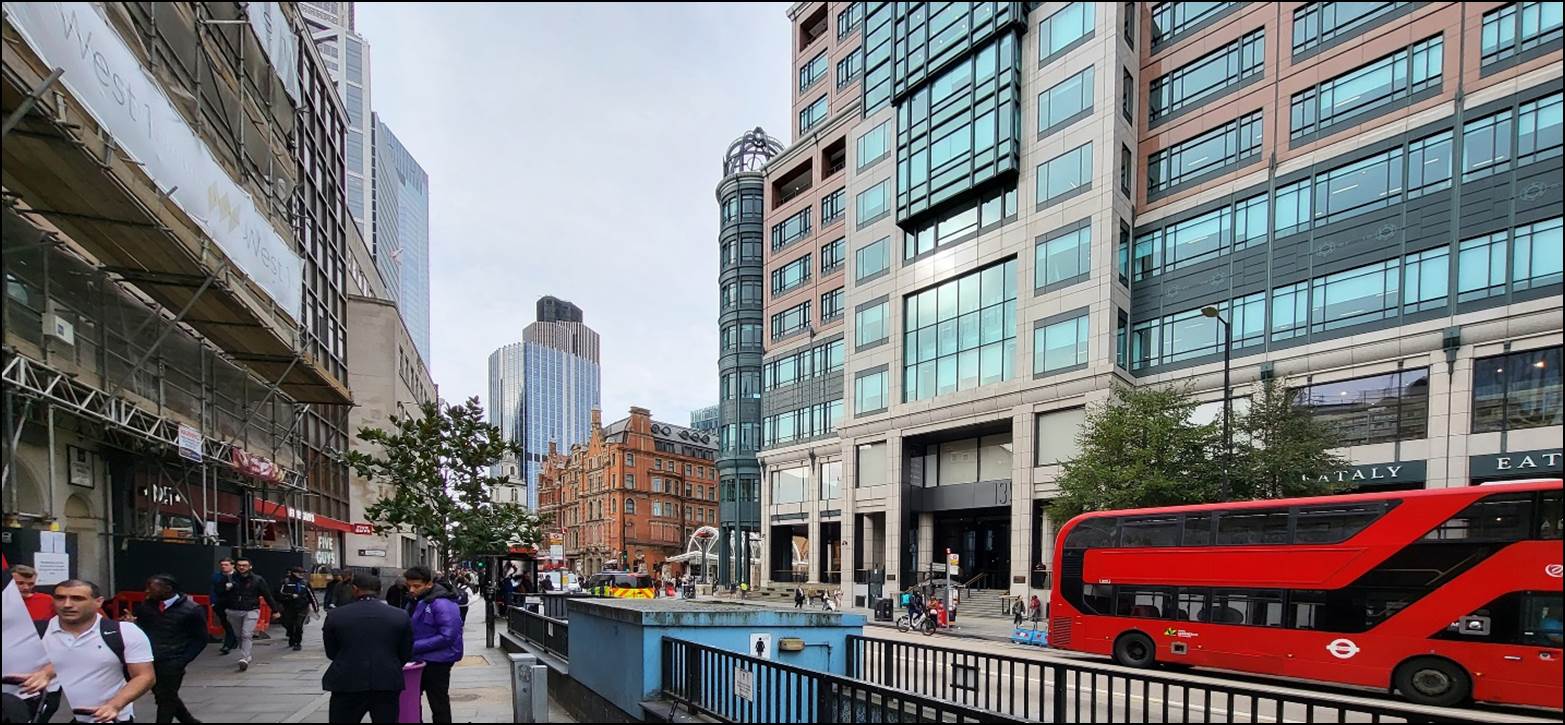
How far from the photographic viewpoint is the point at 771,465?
179ft

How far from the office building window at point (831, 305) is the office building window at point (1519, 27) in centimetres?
4566

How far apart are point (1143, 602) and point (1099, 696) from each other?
186 inches

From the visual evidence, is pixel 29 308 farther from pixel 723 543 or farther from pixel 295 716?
pixel 723 543

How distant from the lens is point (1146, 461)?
22.8 meters

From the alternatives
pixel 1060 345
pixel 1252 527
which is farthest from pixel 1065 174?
pixel 1252 527

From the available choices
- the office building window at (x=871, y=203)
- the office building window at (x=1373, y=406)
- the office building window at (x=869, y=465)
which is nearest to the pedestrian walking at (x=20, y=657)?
the office building window at (x=1373, y=406)

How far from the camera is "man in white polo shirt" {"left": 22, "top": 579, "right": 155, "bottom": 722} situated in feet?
16.3

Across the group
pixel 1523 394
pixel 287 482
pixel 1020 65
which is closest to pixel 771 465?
pixel 1020 65

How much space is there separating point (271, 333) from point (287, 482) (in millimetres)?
10026

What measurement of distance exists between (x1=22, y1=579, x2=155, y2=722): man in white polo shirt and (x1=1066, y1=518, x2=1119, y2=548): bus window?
660 inches

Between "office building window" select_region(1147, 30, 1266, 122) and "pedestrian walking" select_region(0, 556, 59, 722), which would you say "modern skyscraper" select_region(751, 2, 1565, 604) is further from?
"pedestrian walking" select_region(0, 556, 59, 722)

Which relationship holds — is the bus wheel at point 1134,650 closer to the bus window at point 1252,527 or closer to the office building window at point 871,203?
the bus window at point 1252,527

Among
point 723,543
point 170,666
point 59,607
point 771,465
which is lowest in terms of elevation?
point 723,543

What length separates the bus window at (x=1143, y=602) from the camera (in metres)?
16.1
